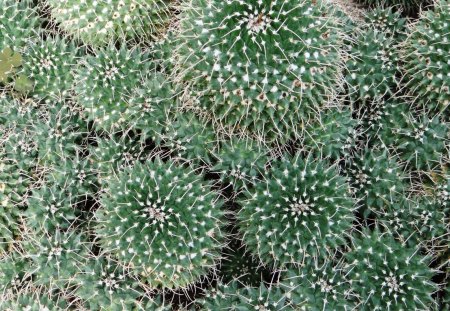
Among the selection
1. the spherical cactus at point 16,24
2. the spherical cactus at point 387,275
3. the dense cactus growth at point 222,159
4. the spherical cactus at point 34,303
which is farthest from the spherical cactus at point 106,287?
the spherical cactus at point 16,24

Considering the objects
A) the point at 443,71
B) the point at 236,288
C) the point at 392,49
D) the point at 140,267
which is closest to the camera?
the point at 140,267

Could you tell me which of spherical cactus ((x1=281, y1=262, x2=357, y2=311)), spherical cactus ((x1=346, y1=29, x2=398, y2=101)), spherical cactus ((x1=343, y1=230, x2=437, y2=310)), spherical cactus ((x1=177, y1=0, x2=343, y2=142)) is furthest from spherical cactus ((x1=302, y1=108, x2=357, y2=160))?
spherical cactus ((x1=281, y1=262, x2=357, y2=311))

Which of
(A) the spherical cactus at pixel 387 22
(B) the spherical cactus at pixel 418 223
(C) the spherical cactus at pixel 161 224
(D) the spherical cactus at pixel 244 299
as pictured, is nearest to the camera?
(C) the spherical cactus at pixel 161 224

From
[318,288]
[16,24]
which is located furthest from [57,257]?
[16,24]

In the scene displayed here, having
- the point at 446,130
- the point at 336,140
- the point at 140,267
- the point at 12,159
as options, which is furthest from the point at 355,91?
the point at 12,159

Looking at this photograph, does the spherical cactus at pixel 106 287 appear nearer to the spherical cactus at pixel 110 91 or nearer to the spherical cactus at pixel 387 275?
the spherical cactus at pixel 110 91

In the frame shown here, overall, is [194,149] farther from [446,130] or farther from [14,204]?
[446,130]
